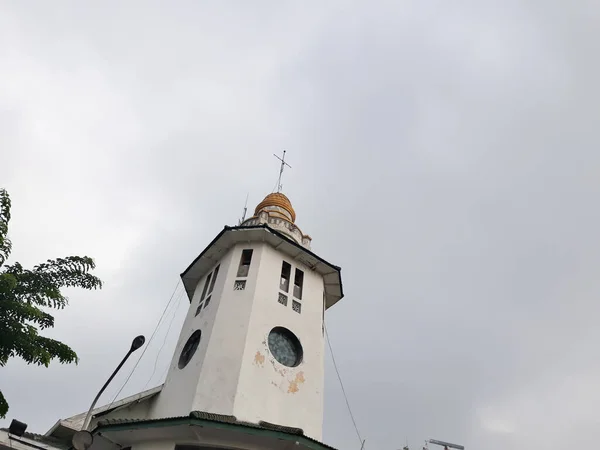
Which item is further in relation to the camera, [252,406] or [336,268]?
[336,268]

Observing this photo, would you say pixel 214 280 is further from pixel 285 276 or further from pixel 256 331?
pixel 256 331

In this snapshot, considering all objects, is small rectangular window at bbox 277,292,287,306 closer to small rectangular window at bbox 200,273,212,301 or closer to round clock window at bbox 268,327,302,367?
round clock window at bbox 268,327,302,367

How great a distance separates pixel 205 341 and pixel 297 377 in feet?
10.9

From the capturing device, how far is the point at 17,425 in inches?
477

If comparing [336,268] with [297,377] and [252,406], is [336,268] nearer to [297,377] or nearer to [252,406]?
[297,377]

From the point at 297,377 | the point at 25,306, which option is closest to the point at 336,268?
the point at 297,377

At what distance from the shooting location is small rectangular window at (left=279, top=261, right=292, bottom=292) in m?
17.9

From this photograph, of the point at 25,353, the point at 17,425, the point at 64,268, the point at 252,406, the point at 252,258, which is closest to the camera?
the point at 17,425

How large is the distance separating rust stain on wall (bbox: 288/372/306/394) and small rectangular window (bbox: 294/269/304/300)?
3209 millimetres

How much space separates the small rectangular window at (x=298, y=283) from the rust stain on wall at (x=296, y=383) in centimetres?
321

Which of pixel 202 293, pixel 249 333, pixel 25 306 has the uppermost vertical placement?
pixel 202 293

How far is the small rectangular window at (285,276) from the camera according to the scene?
17.9 m

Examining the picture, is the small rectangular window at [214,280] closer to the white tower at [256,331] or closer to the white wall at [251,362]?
the white tower at [256,331]

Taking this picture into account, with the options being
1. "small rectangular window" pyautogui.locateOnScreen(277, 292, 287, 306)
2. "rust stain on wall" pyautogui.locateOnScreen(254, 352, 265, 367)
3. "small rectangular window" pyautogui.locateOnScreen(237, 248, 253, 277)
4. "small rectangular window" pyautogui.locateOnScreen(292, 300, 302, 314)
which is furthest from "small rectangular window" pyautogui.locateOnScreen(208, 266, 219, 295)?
"rust stain on wall" pyautogui.locateOnScreen(254, 352, 265, 367)
